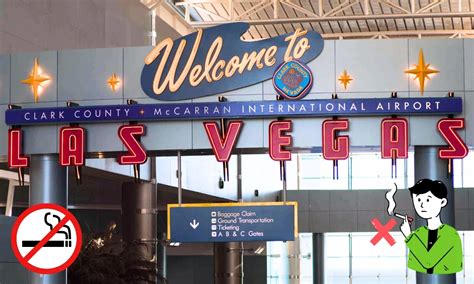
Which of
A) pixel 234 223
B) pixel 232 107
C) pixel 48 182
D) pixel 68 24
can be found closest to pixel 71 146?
pixel 48 182

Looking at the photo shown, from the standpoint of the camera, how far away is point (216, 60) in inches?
711

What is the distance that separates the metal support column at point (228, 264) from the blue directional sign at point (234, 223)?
19.0m

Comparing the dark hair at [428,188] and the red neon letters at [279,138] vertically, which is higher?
the red neon letters at [279,138]

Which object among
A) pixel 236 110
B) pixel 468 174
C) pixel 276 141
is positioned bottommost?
pixel 468 174

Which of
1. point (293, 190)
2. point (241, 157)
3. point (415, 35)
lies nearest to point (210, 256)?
point (293, 190)

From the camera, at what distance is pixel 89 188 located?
104 ft

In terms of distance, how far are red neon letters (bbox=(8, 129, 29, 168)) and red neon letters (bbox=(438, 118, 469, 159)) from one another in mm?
7544

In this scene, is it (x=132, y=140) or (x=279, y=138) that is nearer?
(x=279, y=138)

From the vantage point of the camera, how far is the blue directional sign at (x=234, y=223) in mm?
18328

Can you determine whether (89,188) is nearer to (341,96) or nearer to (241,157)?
(241,157)

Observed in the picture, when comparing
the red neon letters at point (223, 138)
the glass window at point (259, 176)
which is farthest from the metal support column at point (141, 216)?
the glass window at point (259, 176)

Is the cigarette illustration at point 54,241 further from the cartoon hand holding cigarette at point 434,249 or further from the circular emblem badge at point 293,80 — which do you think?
the circular emblem badge at point 293,80

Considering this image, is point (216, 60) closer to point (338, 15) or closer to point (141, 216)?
point (141, 216)

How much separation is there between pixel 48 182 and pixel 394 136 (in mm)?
6360
